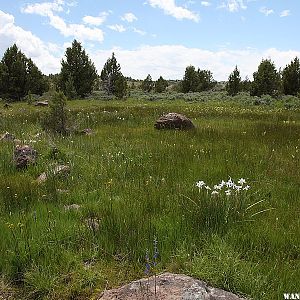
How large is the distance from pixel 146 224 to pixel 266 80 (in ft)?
141

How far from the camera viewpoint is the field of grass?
3861mm

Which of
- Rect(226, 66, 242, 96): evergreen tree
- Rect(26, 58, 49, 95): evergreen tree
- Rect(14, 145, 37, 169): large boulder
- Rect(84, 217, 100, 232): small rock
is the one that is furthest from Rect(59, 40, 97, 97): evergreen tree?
Rect(84, 217, 100, 232): small rock

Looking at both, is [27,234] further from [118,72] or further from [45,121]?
[118,72]

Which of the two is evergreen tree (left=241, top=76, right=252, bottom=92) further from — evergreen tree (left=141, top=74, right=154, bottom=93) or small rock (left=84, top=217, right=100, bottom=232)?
small rock (left=84, top=217, right=100, bottom=232)

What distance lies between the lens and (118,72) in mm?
53625

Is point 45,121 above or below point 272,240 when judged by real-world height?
above

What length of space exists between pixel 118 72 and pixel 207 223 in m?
50.7

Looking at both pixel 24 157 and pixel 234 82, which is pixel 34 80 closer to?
pixel 234 82

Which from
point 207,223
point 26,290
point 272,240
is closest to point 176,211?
point 207,223

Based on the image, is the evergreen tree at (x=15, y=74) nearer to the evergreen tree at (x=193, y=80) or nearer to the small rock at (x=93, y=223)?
the evergreen tree at (x=193, y=80)

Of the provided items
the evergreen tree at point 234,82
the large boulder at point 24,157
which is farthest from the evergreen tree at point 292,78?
the large boulder at point 24,157

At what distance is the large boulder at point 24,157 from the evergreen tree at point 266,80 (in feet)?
130

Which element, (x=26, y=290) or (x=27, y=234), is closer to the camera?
(x=26, y=290)

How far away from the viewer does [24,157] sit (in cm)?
816
